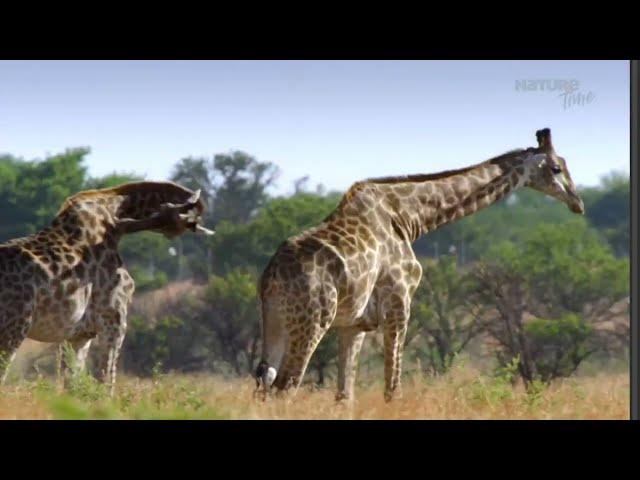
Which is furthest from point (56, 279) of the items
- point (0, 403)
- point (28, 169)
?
point (28, 169)

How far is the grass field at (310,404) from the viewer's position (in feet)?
31.2

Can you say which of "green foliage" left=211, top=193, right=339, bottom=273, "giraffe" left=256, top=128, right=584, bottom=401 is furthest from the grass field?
"green foliage" left=211, top=193, right=339, bottom=273

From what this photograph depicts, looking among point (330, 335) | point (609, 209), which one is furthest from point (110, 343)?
point (609, 209)

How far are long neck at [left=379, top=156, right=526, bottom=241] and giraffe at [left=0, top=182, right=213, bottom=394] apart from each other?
166 cm

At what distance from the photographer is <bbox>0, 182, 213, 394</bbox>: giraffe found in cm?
1109

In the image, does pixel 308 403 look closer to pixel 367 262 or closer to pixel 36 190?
pixel 367 262

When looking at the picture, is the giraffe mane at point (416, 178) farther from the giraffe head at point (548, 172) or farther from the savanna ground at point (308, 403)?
the savanna ground at point (308, 403)

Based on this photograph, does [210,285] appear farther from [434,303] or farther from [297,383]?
[297,383]

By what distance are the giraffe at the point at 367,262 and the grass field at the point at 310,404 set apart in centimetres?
37

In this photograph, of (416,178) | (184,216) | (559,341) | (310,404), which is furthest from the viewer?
(559,341)

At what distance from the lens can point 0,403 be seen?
389 inches

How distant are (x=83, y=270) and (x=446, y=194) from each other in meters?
3.04

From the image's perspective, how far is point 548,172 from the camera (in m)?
12.8

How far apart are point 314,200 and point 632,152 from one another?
23.1m
